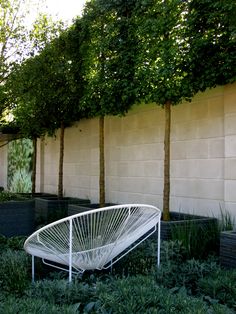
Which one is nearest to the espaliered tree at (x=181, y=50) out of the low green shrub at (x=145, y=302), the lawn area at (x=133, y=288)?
the lawn area at (x=133, y=288)

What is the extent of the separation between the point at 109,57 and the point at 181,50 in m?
1.49

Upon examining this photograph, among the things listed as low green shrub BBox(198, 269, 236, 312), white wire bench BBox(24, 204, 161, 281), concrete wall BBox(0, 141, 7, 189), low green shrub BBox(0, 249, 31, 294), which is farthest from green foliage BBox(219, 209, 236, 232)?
concrete wall BBox(0, 141, 7, 189)

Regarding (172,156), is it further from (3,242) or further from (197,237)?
(3,242)

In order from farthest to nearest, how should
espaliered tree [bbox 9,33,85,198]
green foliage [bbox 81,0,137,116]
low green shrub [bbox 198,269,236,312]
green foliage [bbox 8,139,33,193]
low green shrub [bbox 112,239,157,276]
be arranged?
green foliage [bbox 8,139,33,193], espaliered tree [bbox 9,33,85,198], green foliage [bbox 81,0,137,116], low green shrub [bbox 112,239,157,276], low green shrub [bbox 198,269,236,312]

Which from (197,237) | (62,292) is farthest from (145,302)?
(197,237)

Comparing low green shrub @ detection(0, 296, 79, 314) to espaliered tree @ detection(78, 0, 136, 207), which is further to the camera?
espaliered tree @ detection(78, 0, 136, 207)

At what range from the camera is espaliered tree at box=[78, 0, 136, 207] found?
6.06m

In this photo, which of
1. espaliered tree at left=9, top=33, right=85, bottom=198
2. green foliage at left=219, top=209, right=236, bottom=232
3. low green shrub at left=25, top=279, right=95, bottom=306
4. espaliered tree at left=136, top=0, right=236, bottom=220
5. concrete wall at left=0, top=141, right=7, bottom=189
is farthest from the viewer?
concrete wall at left=0, top=141, right=7, bottom=189

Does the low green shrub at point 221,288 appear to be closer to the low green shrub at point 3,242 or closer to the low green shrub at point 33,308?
the low green shrub at point 33,308

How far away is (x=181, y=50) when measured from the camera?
523 cm

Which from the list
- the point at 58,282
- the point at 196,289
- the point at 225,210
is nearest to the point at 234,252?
the point at 196,289

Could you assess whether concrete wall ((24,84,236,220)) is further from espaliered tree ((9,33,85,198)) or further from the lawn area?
the lawn area

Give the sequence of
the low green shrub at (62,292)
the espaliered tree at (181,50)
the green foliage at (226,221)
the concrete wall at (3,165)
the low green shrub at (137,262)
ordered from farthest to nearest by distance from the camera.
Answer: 1. the concrete wall at (3,165)
2. the green foliage at (226,221)
3. the espaliered tree at (181,50)
4. the low green shrub at (137,262)
5. the low green shrub at (62,292)

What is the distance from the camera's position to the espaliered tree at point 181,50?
493 cm
